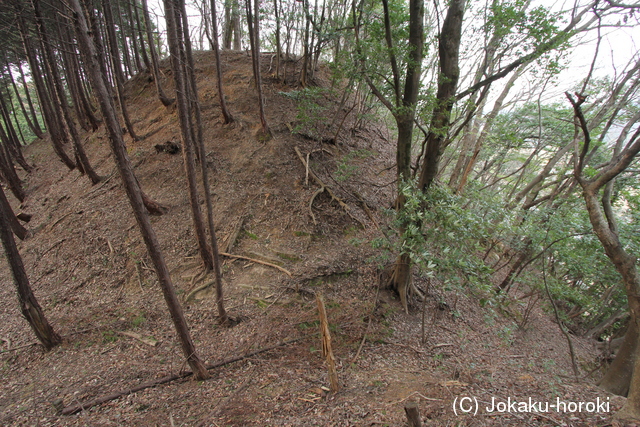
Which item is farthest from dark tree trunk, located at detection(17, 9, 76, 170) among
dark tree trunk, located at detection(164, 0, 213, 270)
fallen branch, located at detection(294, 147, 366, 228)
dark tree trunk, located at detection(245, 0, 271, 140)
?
fallen branch, located at detection(294, 147, 366, 228)

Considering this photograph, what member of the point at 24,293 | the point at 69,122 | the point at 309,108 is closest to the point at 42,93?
the point at 69,122

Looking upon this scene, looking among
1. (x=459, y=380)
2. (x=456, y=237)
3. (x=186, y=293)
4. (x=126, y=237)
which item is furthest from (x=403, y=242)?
(x=126, y=237)

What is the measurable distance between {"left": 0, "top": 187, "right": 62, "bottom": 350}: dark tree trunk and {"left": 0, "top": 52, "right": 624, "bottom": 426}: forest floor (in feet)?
1.00

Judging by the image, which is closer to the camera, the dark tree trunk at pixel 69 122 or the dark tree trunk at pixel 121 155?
the dark tree trunk at pixel 121 155

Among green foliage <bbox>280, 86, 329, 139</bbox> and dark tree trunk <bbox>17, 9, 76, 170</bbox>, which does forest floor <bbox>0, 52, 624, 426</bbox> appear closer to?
green foliage <bbox>280, 86, 329, 139</bbox>

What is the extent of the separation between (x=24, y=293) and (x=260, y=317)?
15.7 feet

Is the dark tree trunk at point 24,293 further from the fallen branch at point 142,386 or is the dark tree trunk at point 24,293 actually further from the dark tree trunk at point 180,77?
the dark tree trunk at point 180,77

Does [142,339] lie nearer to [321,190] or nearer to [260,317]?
[260,317]

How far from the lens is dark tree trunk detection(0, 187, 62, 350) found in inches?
217

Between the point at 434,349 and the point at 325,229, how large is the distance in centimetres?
436

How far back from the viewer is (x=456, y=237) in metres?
4.64

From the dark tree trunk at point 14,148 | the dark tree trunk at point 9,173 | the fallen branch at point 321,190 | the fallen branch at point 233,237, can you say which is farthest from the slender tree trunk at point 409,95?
the dark tree trunk at point 14,148

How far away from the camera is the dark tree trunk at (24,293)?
18.0 feet

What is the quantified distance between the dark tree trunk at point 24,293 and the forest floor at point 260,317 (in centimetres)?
31
